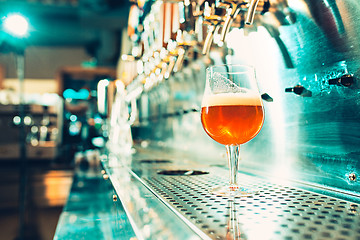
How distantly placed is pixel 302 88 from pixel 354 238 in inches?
26.4

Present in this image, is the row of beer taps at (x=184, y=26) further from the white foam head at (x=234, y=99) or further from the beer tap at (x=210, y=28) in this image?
the white foam head at (x=234, y=99)

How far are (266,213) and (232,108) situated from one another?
0.26 meters

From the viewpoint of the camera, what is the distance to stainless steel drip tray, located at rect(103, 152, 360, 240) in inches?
19.0

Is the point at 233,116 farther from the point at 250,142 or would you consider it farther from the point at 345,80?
the point at 250,142

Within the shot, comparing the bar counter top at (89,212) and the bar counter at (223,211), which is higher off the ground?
the bar counter at (223,211)

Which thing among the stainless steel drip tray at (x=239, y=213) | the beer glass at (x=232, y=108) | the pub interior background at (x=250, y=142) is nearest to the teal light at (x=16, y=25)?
the pub interior background at (x=250, y=142)

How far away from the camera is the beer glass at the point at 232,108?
78cm

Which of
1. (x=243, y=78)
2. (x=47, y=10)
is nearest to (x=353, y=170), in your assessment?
(x=243, y=78)

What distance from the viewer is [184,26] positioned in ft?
4.89

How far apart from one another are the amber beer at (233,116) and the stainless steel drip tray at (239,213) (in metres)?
0.14

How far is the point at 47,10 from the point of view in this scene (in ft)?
24.5

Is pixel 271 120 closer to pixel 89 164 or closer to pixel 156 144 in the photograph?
pixel 89 164

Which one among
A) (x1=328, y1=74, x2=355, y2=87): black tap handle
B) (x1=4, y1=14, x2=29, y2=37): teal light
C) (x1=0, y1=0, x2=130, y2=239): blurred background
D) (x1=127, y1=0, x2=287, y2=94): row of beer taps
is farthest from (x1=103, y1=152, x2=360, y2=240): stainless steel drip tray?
(x1=4, y1=14, x2=29, y2=37): teal light

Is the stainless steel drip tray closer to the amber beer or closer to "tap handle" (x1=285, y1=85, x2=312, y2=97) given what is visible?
the amber beer
